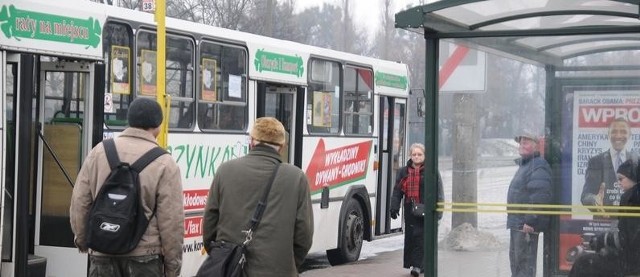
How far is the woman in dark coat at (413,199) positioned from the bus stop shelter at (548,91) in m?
4.09

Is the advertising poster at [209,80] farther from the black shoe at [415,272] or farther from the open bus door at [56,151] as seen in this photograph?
the black shoe at [415,272]

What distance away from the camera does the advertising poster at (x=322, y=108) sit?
1390 cm

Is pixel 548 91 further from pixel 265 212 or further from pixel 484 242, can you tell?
pixel 265 212

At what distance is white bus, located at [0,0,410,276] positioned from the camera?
882cm

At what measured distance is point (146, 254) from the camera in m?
6.32

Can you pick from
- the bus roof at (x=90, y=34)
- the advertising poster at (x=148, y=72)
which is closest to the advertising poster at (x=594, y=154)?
the advertising poster at (x=148, y=72)

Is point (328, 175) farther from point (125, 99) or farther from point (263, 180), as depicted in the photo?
point (263, 180)

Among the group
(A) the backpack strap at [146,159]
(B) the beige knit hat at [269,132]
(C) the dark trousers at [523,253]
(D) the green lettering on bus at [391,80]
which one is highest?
(D) the green lettering on bus at [391,80]

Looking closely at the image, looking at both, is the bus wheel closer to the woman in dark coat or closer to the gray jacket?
the woman in dark coat

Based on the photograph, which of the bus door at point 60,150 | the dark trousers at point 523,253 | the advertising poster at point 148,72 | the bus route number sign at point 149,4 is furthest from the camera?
the advertising poster at point 148,72

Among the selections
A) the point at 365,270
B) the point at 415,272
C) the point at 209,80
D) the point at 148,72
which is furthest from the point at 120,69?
the point at 365,270

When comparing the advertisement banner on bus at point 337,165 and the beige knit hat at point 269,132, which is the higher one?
the beige knit hat at point 269,132

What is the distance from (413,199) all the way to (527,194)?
4590 millimetres

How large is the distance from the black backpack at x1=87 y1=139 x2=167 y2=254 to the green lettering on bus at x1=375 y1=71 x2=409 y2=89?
32.1 feet
